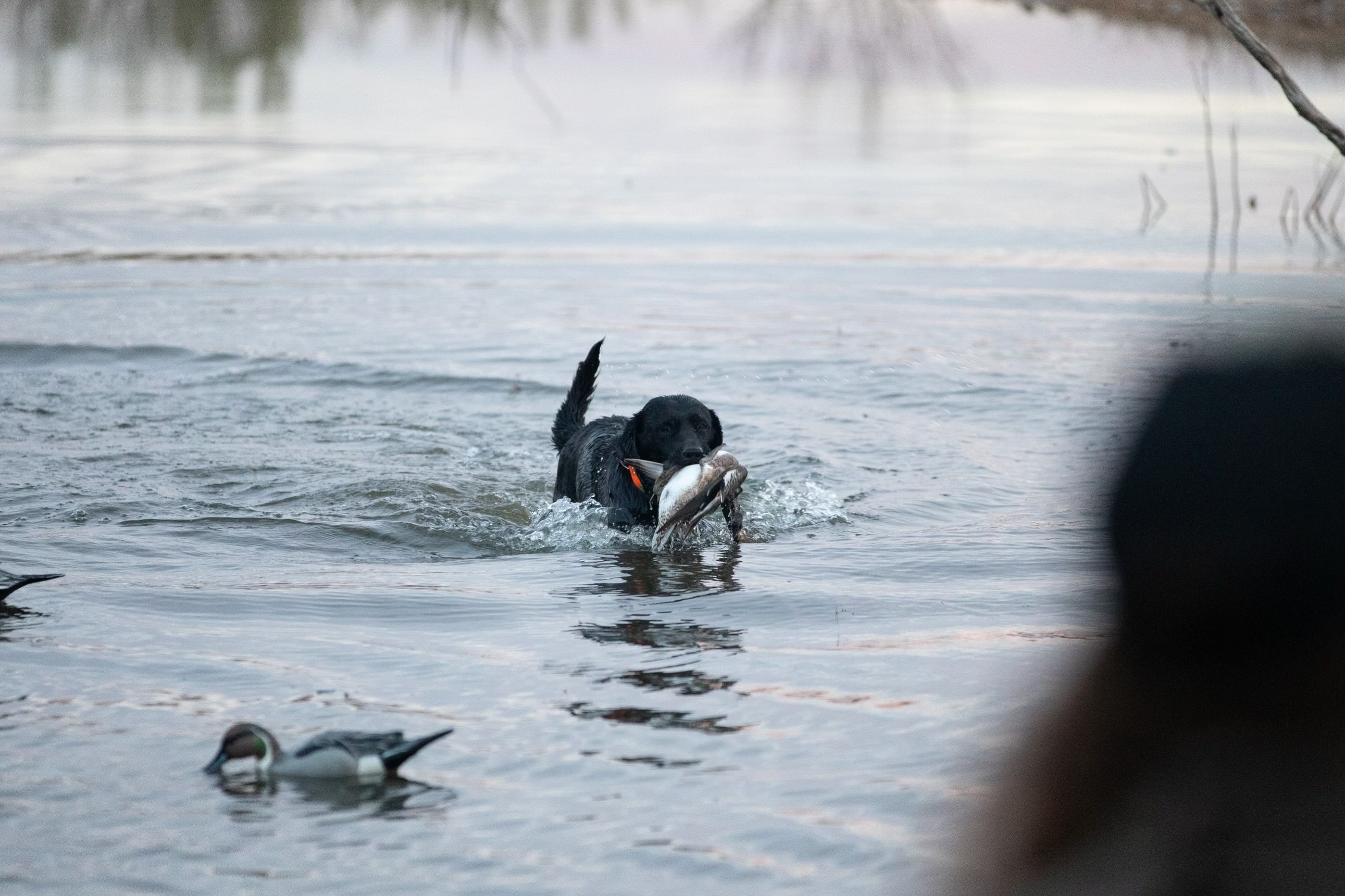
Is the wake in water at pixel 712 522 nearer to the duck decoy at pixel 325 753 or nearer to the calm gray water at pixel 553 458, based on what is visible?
the calm gray water at pixel 553 458

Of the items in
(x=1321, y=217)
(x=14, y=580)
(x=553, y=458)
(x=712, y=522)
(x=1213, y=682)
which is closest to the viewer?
(x=1213, y=682)

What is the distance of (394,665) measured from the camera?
15.9 feet

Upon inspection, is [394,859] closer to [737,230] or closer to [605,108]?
[737,230]

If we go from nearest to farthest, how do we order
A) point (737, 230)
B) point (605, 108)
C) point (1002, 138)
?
point (737, 230), point (1002, 138), point (605, 108)

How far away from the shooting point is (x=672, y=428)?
6609 millimetres

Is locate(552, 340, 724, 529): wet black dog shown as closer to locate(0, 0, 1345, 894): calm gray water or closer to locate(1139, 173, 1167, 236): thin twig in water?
locate(0, 0, 1345, 894): calm gray water

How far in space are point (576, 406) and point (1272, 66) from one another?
3.63 metres

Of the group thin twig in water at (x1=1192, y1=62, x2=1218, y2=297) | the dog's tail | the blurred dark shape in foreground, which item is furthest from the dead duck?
thin twig in water at (x1=1192, y1=62, x2=1218, y2=297)

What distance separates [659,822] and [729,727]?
68cm

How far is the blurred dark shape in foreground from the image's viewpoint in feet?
3.40

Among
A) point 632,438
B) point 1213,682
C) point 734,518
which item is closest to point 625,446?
point 632,438

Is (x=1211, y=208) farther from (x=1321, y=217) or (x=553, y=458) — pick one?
(x=553, y=458)

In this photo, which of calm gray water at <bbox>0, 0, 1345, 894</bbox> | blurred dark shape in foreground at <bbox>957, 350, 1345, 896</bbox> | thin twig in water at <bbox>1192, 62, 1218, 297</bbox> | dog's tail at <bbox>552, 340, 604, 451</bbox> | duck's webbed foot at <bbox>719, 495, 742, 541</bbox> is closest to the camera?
blurred dark shape in foreground at <bbox>957, 350, 1345, 896</bbox>

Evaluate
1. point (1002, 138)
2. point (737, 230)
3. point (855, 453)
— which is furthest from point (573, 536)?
point (1002, 138)
